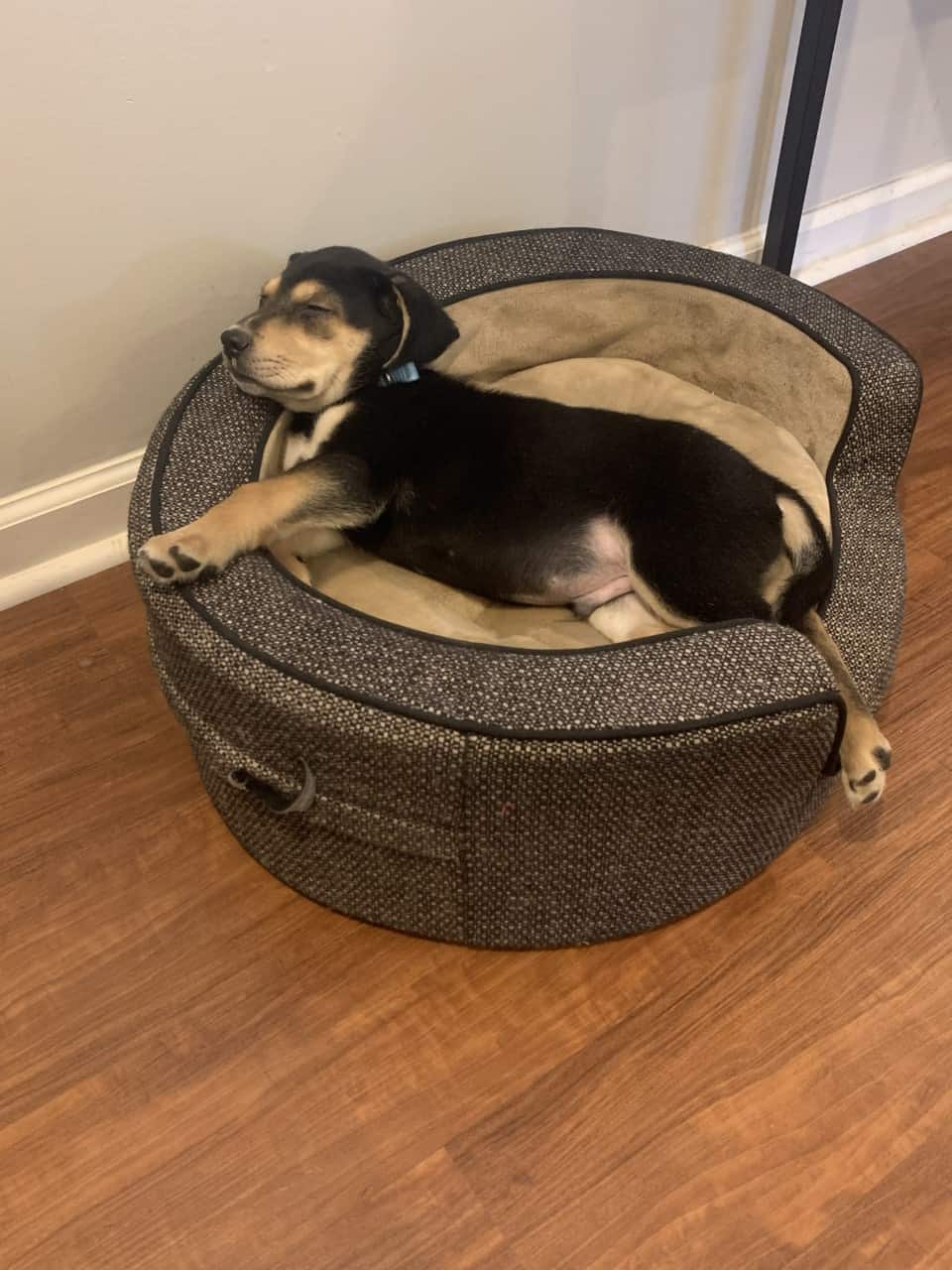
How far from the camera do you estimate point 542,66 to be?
6.75 feet

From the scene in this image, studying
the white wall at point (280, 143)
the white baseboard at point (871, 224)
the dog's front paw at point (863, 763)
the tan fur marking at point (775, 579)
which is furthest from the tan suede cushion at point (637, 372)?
the white baseboard at point (871, 224)

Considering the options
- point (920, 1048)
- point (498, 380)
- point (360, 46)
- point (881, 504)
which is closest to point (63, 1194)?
point (920, 1048)

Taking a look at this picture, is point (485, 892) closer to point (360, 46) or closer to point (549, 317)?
point (549, 317)

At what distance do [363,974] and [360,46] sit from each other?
1.56 meters

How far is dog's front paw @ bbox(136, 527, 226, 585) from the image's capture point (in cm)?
142

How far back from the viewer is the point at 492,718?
1252mm

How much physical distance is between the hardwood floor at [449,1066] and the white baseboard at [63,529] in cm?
48

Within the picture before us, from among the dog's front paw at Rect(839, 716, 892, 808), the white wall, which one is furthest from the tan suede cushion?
the dog's front paw at Rect(839, 716, 892, 808)

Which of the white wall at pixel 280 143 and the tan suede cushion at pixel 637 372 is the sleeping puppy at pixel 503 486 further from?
the white wall at pixel 280 143

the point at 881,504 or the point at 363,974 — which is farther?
the point at 881,504

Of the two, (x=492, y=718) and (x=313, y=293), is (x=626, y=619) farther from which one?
(x=313, y=293)

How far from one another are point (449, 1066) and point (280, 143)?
1557 millimetres

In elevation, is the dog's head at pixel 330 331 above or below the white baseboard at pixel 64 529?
above

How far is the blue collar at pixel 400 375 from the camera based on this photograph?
1706 millimetres
